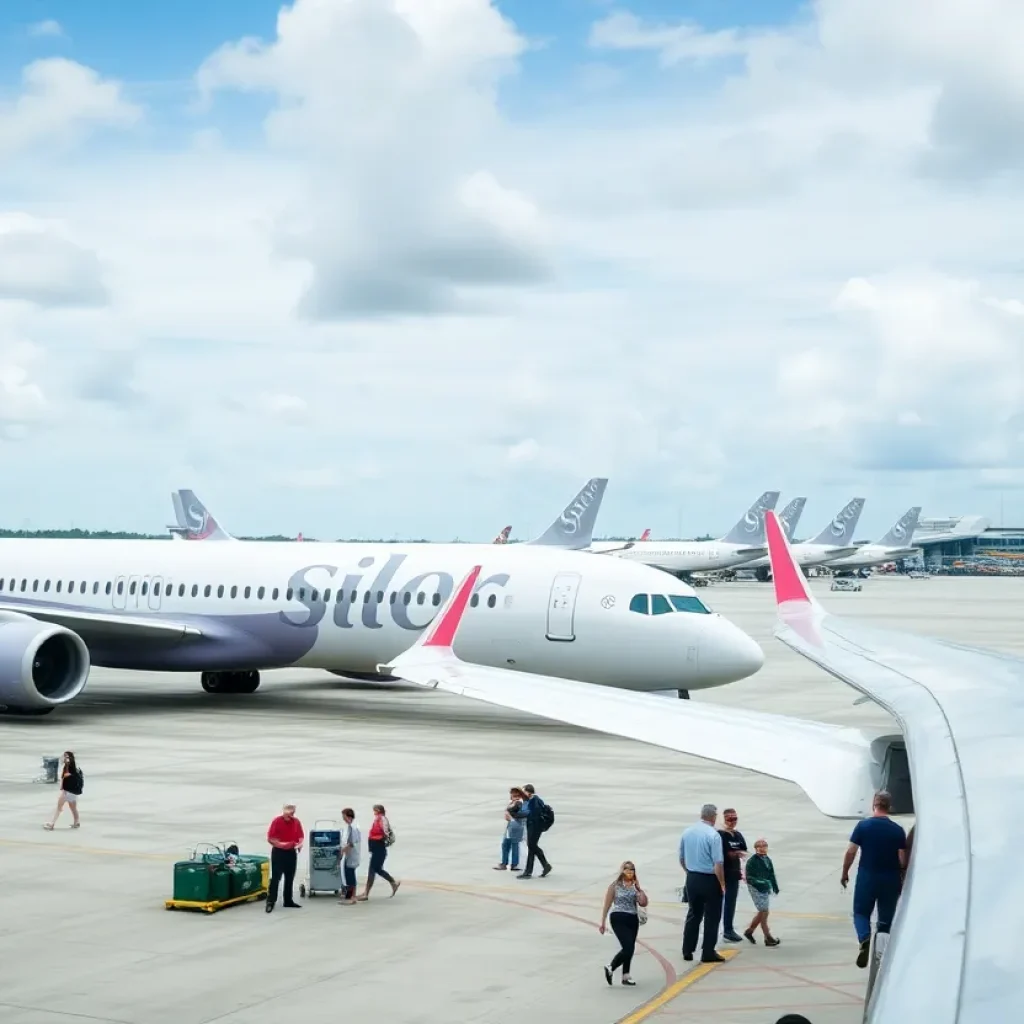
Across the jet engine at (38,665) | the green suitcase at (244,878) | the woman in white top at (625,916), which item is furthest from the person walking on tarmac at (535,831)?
the jet engine at (38,665)

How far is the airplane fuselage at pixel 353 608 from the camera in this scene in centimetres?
2852

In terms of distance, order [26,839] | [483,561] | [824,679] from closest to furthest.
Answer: [26,839]
[483,561]
[824,679]

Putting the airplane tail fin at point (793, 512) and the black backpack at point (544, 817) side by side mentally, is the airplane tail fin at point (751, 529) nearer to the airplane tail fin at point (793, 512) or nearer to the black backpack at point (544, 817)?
the airplane tail fin at point (793, 512)

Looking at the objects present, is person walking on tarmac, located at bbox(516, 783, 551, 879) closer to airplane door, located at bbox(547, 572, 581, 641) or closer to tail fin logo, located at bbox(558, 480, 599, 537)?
airplane door, located at bbox(547, 572, 581, 641)

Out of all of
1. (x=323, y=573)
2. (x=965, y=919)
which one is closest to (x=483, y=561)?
(x=323, y=573)

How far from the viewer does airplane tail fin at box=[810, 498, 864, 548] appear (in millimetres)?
134250

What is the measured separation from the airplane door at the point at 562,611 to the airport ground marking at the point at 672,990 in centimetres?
1535

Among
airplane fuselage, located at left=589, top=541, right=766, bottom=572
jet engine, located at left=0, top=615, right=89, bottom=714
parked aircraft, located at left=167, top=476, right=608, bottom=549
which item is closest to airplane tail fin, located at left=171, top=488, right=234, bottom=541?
parked aircraft, located at left=167, top=476, right=608, bottom=549

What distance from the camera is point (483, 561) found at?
31.0 metres

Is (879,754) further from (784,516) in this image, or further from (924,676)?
(784,516)

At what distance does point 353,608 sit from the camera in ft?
103

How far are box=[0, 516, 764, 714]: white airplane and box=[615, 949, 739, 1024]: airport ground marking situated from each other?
14.9 meters

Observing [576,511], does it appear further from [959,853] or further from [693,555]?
[959,853]

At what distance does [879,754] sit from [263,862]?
9.39 m
